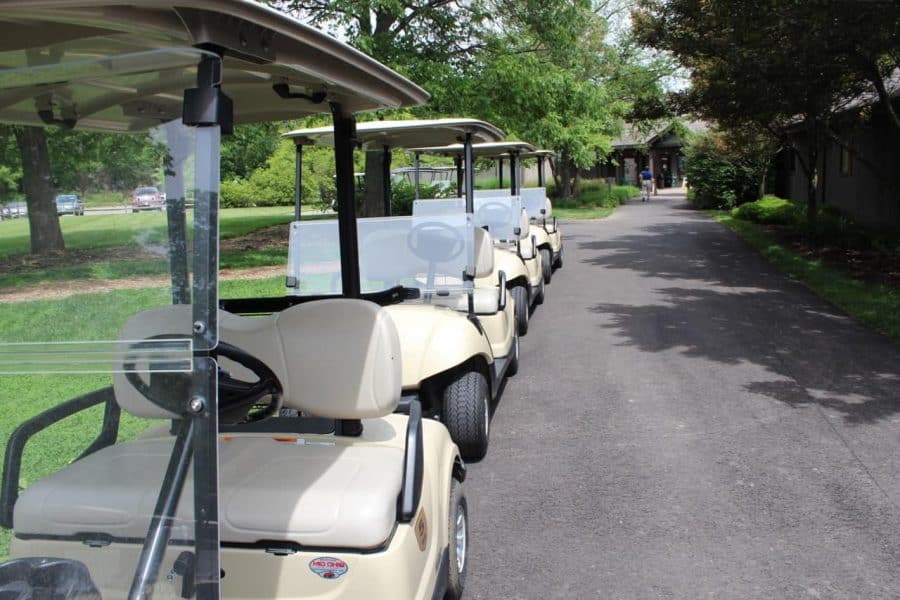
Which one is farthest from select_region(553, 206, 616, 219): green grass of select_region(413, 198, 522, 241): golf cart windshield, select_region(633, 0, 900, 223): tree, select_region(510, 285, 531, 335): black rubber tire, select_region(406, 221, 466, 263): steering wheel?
select_region(406, 221, 466, 263): steering wheel

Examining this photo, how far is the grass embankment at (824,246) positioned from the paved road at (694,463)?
561 mm

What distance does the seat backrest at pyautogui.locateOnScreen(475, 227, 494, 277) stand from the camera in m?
6.22

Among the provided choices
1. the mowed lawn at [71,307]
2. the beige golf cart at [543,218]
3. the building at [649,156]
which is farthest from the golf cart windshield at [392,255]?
the building at [649,156]

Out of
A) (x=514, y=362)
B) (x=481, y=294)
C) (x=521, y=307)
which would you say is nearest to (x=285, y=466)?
(x=481, y=294)

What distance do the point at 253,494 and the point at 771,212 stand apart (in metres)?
21.9

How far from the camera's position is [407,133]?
6.16m

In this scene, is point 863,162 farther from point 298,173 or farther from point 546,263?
point 298,173

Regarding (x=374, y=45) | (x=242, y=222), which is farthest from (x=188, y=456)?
(x=242, y=222)

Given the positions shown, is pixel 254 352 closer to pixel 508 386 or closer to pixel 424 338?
pixel 424 338

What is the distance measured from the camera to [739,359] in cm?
732

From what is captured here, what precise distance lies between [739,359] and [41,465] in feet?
20.9

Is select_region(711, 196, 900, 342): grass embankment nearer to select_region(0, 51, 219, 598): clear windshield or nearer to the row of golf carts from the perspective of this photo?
the row of golf carts

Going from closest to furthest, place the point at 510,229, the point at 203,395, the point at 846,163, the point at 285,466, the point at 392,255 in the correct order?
the point at 203,395 → the point at 285,466 → the point at 392,255 → the point at 510,229 → the point at 846,163

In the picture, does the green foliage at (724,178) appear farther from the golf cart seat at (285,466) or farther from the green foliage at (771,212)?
the golf cart seat at (285,466)
